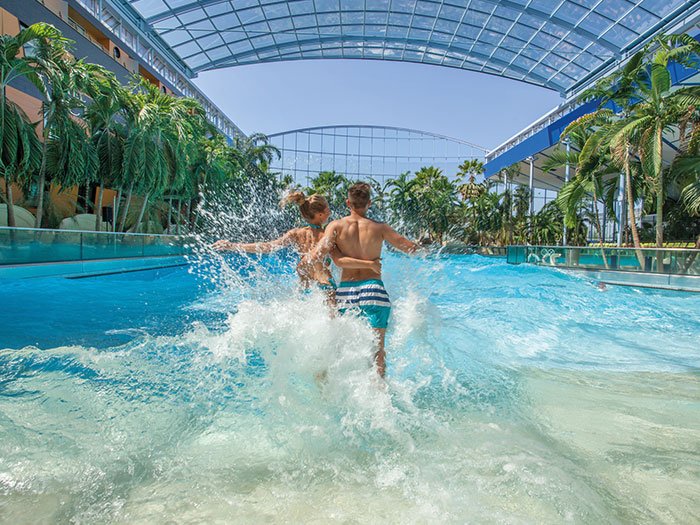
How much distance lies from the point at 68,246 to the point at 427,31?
28396 millimetres

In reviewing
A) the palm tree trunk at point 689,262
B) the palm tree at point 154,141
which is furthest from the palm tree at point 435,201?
the palm tree trunk at point 689,262

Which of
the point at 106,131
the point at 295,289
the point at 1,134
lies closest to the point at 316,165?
the point at 106,131

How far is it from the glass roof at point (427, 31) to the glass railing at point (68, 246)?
16.1 m

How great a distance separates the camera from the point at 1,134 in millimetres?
11578

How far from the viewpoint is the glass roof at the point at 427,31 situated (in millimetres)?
23281

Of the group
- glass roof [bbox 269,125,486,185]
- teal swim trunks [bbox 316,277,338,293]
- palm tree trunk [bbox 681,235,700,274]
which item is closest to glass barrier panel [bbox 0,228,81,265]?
teal swim trunks [bbox 316,277,338,293]

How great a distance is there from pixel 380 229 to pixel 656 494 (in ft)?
6.70

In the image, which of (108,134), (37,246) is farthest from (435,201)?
(37,246)

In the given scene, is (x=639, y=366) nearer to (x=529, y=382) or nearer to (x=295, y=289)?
(x=529, y=382)

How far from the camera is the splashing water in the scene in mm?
1851

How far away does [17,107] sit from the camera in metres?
12.3

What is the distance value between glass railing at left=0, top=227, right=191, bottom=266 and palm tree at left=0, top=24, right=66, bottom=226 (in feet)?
11.9

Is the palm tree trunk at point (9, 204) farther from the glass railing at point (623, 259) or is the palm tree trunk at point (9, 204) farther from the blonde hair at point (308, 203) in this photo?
the glass railing at point (623, 259)

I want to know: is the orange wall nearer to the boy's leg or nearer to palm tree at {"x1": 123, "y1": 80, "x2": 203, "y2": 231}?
palm tree at {"x1": 123, "y1": 80, "x2": 203, "y2": 231}
